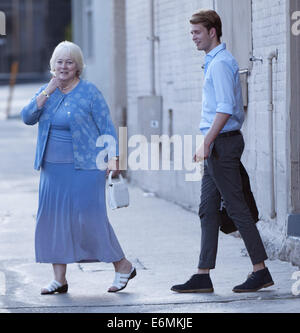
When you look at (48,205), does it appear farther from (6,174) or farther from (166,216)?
(6,174)

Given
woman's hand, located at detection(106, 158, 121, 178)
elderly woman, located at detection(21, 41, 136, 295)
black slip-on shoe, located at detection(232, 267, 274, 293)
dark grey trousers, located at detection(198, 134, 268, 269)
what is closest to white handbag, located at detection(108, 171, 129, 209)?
woman's hand, located at detection(106, 158, 121, 178)

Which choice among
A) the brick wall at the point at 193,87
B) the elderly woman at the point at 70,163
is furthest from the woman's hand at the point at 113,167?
the brick wall at the point at 193,87

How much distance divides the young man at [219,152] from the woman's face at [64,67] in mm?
840

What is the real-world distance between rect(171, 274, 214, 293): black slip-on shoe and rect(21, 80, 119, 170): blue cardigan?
3.27 feet

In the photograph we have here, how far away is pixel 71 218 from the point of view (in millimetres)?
7367

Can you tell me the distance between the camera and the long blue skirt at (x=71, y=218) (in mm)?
7348

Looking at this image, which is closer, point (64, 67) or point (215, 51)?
point (215, 51)

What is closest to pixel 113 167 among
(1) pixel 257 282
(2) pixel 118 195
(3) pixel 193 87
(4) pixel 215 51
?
(2) pixel 118 195

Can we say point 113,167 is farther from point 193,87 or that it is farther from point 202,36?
point 193,87

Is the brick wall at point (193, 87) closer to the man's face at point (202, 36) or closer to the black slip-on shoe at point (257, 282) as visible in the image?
the black slip-on shoe at point (257, 282)

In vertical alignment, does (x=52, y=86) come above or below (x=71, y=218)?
above

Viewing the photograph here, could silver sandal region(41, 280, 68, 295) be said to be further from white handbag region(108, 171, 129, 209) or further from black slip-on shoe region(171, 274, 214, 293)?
black slip-on shoe region(171, 274, 214, 293)

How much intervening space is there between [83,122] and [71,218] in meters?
0.66

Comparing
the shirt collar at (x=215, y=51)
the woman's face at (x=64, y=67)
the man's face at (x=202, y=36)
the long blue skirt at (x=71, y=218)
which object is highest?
the man's face at (x=202, y=36)
